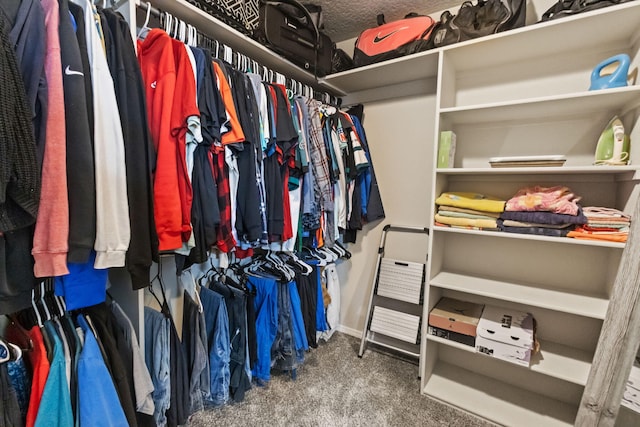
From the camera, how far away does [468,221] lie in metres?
1.60

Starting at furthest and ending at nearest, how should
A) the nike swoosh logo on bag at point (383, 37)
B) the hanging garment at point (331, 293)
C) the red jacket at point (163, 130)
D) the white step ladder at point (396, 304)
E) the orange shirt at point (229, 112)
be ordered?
the hanging garment at point (331, 293), the white step ladder at point (396, 304), the nike swoosh logo on bag at point (383, 37), the orange shirt at point (229, 112), the red jacket at point (163, 130)

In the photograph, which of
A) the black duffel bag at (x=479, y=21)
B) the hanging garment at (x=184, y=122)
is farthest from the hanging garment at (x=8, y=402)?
the black duffel bag at (x=479, y=21)

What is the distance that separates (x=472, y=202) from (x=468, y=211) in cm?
6

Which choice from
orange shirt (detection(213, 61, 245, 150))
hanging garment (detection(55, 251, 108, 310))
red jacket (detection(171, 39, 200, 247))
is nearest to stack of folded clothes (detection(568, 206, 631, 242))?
orange shirt (detection(213, 61, 245, 150))

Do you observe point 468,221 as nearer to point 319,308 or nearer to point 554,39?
point 554,39

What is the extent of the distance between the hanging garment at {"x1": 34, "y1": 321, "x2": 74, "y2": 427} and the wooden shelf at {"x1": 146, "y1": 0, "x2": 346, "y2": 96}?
1.38 metres

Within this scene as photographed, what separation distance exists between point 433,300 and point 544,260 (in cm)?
70

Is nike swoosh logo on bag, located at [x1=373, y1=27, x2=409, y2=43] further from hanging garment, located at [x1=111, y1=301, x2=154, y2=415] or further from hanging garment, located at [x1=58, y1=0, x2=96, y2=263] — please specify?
hanging garment, located at [x1=111, y1=301, x2=154, y2=415]

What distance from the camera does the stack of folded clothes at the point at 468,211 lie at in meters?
1.56

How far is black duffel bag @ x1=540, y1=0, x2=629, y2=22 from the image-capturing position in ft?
3.99

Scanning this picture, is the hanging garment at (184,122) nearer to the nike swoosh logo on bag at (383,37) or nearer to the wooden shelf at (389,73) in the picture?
the wooden shelf at (389,73)

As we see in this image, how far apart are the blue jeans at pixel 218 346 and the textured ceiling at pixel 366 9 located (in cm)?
203

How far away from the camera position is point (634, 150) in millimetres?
1297

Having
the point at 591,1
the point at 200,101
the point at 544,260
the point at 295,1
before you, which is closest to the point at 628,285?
the point at 544,260
